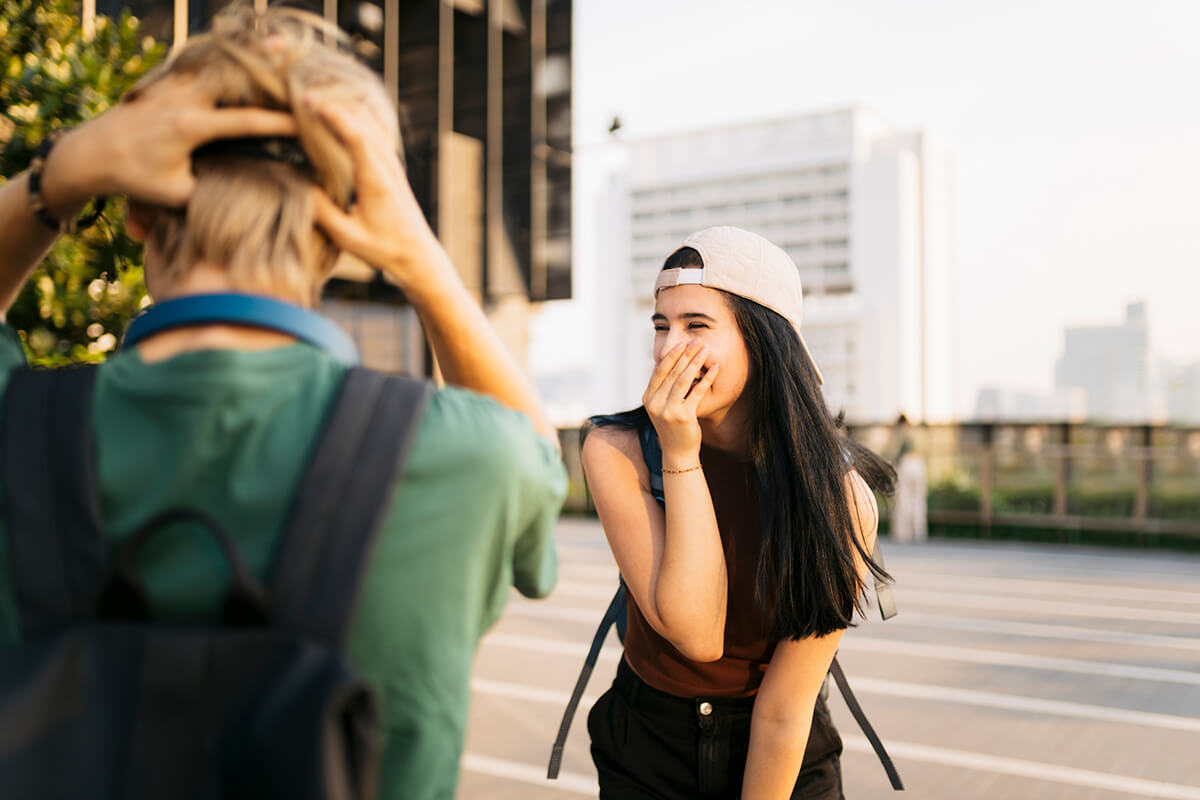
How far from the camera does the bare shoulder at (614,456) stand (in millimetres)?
2008

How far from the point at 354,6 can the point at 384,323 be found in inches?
218

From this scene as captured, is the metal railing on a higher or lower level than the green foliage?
lower

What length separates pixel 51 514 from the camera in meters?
1.00

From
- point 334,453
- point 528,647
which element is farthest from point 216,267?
point 528,647

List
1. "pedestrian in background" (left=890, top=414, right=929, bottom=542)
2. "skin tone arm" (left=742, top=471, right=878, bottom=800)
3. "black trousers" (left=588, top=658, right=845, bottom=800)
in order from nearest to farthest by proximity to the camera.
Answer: "skin tone arm" (left=742, top=471, right=878, bottom=800), "black trousers" (left=588, top=658, right=845, bottom=800), "pedestrian in background" (left=890, top=414, right=929, bottom=542)

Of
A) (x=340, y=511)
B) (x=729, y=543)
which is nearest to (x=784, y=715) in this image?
(x=729, y=543)

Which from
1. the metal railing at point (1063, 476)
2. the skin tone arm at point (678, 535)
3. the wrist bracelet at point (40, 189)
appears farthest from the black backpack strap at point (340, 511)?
the metal railing at point (1063, 476)

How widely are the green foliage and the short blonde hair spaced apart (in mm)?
2417

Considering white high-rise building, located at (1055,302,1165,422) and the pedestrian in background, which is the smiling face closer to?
the pedestrian in background

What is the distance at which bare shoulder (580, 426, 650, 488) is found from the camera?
2008 mm

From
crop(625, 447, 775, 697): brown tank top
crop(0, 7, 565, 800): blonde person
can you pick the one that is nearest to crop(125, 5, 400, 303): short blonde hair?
crop(0, 7, 565, 800): blonde person

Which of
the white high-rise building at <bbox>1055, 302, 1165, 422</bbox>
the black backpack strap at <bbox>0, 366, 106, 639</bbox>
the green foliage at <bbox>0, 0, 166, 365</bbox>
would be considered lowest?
the black backpack strap at <bbox>0, 366, 106, 639</bbox>

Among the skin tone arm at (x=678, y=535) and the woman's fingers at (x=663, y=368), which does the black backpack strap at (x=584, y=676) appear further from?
the woman's fingers at (x=663, y=368)

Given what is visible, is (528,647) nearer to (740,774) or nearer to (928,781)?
(928,781)
